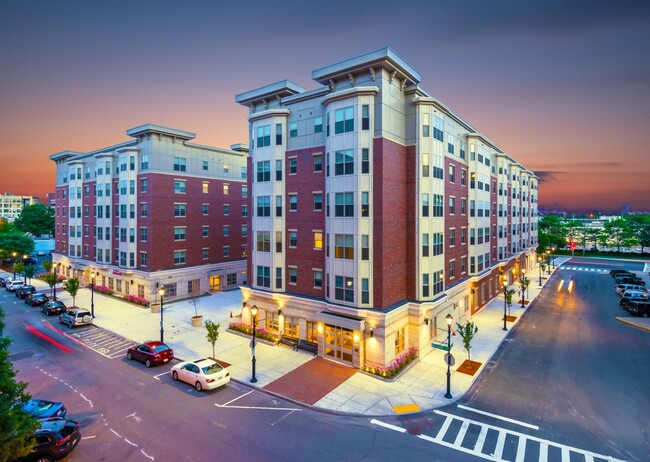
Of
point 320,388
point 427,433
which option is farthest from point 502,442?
point 320,388

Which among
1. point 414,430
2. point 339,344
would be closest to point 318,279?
point 339,344

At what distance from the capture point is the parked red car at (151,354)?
23264 millimetres

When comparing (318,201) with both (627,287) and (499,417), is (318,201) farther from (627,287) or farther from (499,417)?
(627,287)

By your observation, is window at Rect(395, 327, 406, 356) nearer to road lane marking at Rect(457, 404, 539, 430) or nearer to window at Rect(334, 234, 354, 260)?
road lane marking at Rect(457, 404, 539, 430)

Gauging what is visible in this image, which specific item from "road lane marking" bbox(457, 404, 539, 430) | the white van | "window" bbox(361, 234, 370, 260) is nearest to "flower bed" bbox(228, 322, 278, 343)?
"window" bbox(361, 234, 370, 260)

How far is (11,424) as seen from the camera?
11.4 meters

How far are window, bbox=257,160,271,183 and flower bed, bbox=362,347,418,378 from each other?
16993 millimetres

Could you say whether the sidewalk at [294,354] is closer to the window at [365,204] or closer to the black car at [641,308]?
the window at [365,204]

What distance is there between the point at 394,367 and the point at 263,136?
20.9m

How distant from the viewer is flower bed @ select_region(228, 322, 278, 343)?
92.1ft

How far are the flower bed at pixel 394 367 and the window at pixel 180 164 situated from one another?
3383 cm

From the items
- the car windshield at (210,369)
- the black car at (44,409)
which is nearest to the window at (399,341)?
the car windshield at (210,369)

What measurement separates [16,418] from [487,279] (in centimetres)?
4243

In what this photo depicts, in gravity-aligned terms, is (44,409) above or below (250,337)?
above
